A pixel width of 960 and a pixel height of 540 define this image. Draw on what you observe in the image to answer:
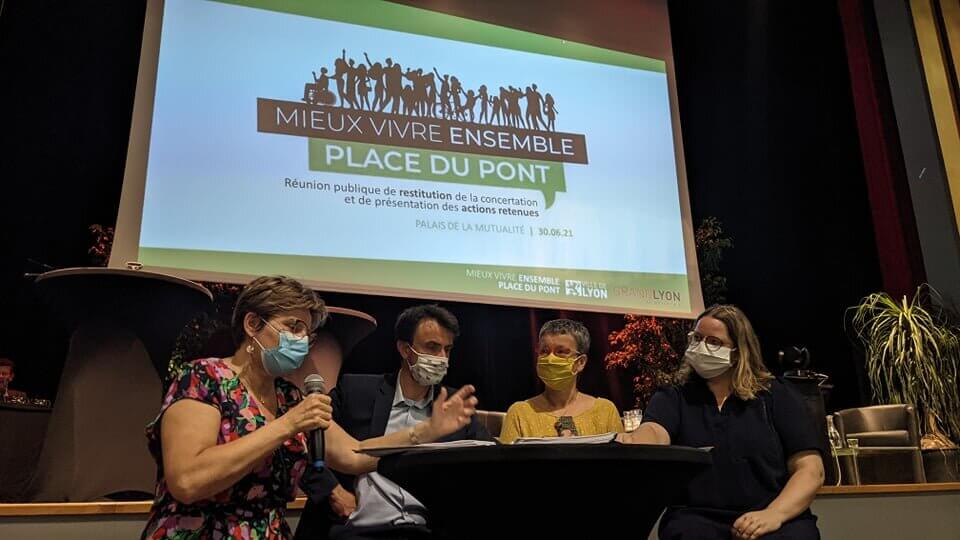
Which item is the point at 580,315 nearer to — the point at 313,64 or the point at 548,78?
the point at 548,78

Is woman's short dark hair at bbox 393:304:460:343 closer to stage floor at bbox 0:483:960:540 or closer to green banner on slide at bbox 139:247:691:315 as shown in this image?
stage floor at bbox 0:483:960:540

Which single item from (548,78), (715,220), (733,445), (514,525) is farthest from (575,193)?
(514,525)

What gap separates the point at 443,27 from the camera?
13.1 ft

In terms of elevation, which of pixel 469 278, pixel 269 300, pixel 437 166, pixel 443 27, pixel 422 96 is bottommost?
pixel 269 300

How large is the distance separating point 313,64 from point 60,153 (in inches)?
56.1

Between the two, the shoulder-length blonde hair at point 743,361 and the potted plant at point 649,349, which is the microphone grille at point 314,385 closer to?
the shoulder-length blonde hair at point 743,361

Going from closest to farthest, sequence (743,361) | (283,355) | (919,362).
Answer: (283,355), (743,361), (919,362)

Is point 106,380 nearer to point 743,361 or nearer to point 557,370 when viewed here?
point 557,370

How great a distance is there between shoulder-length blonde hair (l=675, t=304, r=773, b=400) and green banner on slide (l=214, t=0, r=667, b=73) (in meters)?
2.28

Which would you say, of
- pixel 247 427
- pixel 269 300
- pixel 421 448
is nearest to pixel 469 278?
pixel 269 300

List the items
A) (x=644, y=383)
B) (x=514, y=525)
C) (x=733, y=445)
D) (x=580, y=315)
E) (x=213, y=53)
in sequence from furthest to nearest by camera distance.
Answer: (x=580, y=315)
(x=644, y=383)
(x=213, y=53)
(x=733, y=445)
(x=514, y=525)

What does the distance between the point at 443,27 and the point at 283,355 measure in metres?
2.74

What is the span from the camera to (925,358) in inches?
163

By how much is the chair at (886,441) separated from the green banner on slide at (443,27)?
6.91 ft
